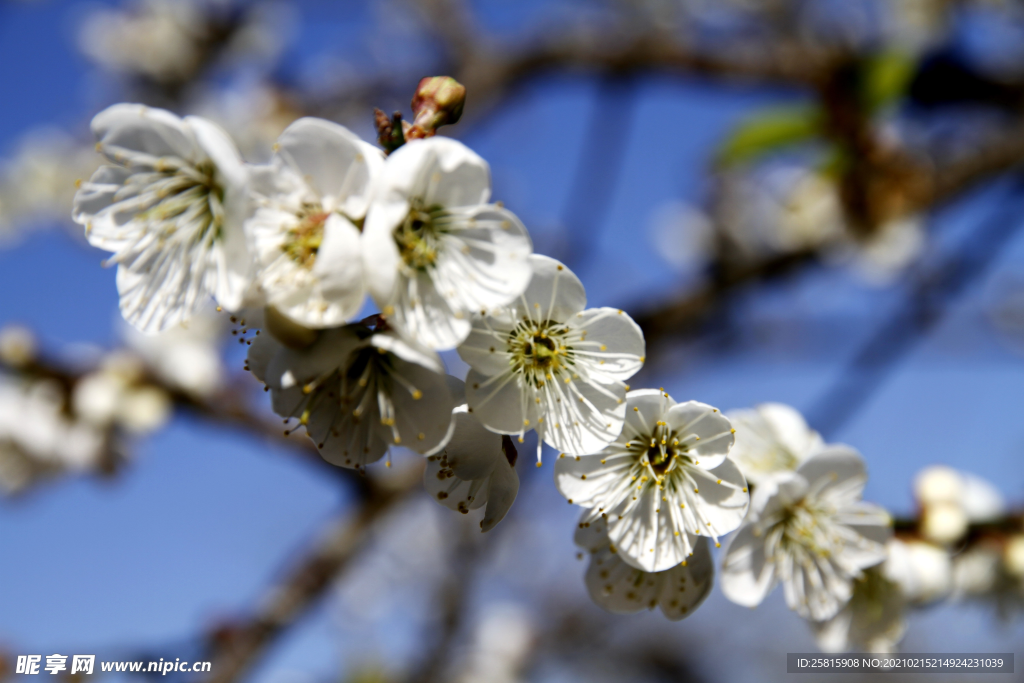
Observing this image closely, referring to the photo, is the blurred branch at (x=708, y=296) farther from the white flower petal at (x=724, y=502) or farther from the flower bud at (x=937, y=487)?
the white flower petal at (x=724, y=502)

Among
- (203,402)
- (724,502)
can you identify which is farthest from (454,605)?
(724,502)

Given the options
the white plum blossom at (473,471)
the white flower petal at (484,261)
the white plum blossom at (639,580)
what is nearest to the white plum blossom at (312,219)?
the white flower petal at (484,261)

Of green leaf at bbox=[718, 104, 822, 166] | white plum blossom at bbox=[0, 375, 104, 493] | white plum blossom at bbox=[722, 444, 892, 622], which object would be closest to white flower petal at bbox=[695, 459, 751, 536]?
white plum blossom at bbox=[722, 444, 892, 622]

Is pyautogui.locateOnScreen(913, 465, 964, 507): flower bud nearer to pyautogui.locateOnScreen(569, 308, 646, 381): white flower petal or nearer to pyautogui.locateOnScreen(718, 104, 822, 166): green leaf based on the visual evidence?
pyautogui.locateOnScreen(569, 308, 646, 381): white flower petal

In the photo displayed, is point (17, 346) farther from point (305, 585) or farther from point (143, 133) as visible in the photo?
point (143, 133)

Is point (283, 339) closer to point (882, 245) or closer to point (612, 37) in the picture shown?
point (612, 37)

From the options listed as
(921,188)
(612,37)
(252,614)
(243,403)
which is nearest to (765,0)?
(612,37)
